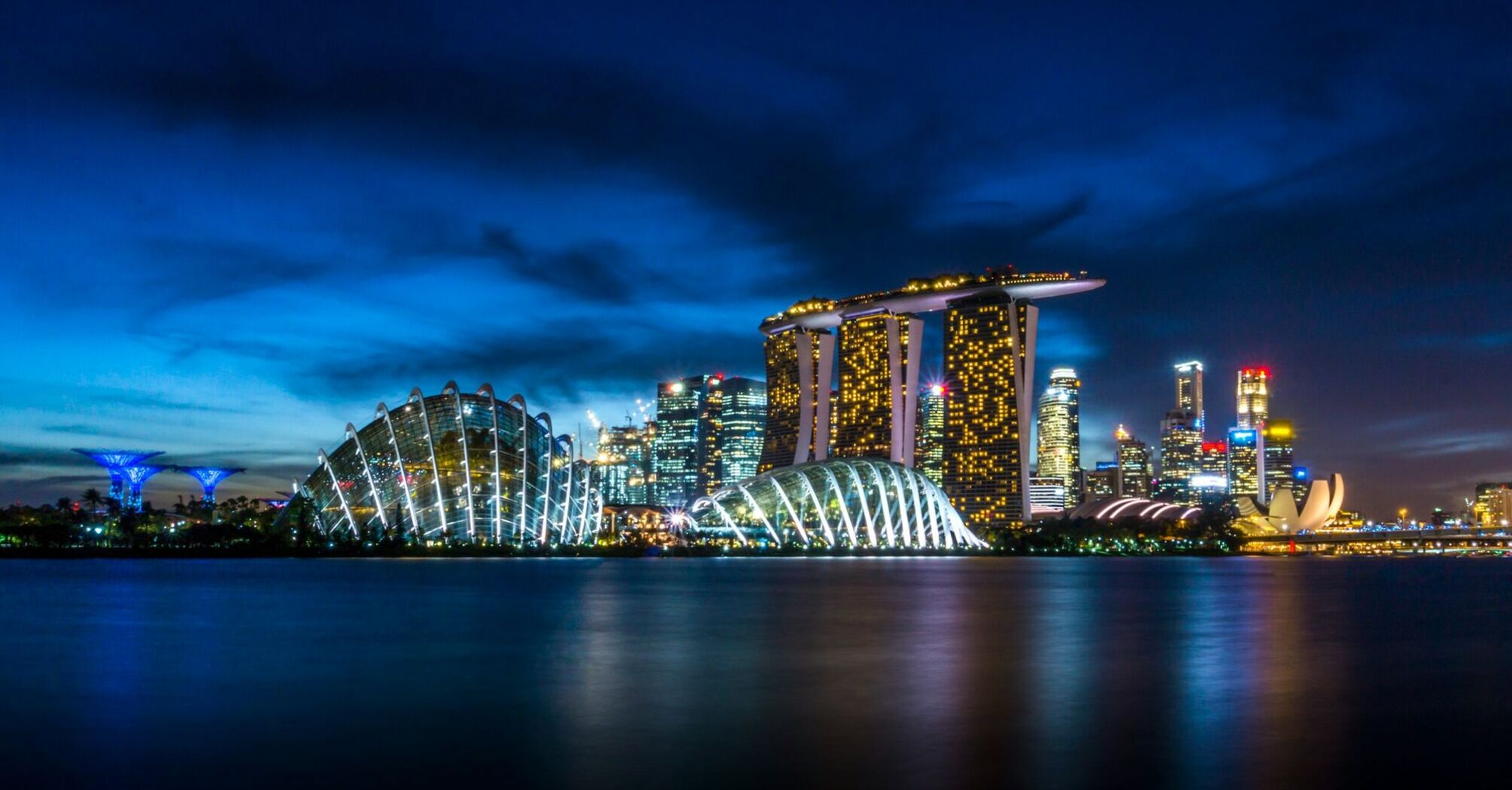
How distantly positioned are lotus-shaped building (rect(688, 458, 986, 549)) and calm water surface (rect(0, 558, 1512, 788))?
3601 inches

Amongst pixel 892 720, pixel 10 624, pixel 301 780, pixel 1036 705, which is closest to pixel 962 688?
pixel 1036 705

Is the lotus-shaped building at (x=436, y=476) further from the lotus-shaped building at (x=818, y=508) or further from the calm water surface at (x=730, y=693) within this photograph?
the calm water surface at (x=730, y=693)

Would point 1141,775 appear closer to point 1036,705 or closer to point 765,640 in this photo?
point 1036,705

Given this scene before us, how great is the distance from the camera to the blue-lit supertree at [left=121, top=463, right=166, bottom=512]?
167m

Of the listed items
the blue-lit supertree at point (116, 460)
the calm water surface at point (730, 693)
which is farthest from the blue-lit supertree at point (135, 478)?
the calm water surface at point (730, 693)

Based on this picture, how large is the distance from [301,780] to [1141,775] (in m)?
10.7

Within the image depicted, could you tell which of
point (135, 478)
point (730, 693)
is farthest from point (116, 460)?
point (730, 693)

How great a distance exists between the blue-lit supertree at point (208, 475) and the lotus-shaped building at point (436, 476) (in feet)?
251

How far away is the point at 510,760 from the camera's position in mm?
17688

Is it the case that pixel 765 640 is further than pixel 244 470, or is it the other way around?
pixel 244 470

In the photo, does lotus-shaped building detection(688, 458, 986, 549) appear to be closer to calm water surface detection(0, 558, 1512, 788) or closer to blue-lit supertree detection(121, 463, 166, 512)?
blue-lit supertree detection(121, 463, 166, 512)

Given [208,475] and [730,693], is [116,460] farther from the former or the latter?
[730,693]

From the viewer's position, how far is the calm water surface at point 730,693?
57.4ft

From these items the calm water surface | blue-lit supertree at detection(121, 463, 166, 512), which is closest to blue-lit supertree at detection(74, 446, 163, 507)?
blue-lit supertree at detection(121, 463, 166, 512)
